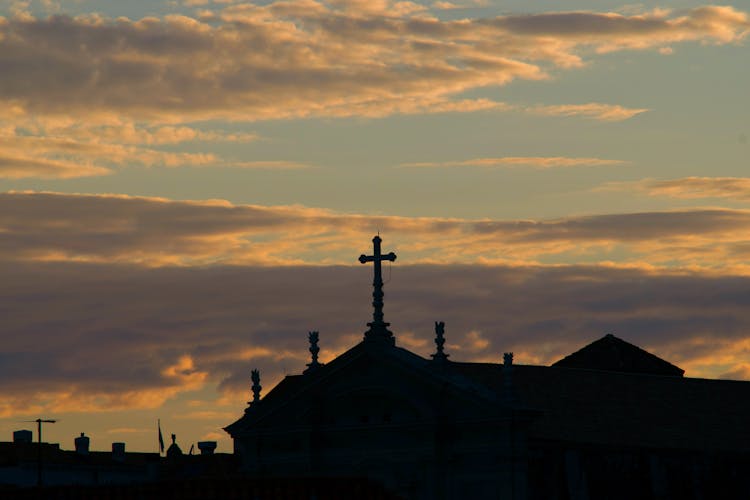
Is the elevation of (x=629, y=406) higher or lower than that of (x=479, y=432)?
higher

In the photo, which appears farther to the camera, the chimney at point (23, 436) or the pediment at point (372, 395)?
the chimney at point (23, 436)

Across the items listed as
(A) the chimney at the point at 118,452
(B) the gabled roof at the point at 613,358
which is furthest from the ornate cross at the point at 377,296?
(A) the chimney at the point at 118,452

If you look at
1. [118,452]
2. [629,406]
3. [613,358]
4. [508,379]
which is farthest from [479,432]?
[118,452]

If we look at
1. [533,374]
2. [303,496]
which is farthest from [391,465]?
[303,496]

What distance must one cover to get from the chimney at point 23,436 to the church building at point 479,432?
28.0 metres

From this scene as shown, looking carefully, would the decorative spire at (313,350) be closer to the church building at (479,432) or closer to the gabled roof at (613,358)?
the church building at (479,432)

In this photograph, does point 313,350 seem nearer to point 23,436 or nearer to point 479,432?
point 479,432

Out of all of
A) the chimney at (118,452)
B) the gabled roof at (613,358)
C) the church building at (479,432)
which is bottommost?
the church building at (479,432)

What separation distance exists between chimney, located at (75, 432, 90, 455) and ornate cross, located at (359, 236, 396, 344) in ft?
102

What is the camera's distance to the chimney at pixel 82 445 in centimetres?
9675

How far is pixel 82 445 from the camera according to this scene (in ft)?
319

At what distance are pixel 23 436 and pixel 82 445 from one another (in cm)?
337

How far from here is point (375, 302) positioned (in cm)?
6912

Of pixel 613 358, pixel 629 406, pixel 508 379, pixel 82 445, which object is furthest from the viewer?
pixel 82 445
